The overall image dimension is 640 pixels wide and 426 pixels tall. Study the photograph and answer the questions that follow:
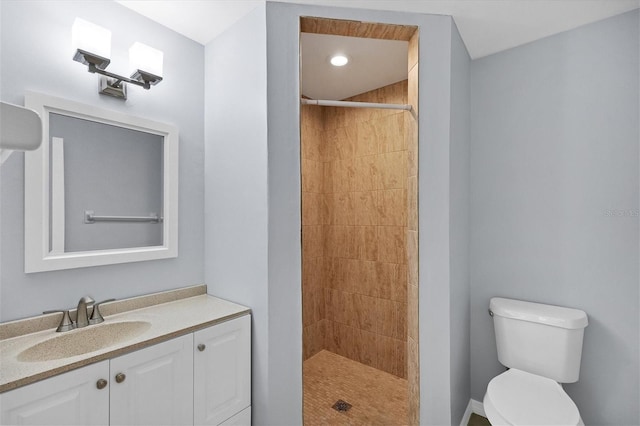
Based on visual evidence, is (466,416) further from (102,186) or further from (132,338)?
(102,186)

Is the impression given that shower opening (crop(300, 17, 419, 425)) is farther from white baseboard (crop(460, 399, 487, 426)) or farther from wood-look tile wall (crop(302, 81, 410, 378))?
white baseboard (crop(460, 399, 487, 426))

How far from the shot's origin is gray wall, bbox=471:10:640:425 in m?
1.74

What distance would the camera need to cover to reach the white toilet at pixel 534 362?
1450mm

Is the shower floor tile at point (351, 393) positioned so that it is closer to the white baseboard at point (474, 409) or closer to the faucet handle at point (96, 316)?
the white baseboard at point (474, 409)

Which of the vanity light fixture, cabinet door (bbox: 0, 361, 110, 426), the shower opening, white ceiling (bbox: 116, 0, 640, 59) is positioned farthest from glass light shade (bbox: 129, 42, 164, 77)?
cabinet door (bbox: 0, 361, 110, 426)

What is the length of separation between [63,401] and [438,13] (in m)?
2.40

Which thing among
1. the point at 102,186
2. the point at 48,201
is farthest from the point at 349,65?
the point at 48,201

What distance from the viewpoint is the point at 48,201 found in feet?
4.63

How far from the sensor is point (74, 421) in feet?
3.61

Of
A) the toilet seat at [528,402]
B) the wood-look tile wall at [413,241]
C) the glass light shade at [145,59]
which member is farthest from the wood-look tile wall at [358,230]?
the glass light shade at [145,59]

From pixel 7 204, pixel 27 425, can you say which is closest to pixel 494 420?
pixel 27 425

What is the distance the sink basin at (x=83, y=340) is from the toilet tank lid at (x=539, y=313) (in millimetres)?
1952

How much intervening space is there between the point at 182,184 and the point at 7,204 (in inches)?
30.2

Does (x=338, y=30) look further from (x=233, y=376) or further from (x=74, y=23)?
(x=233, y=376)
